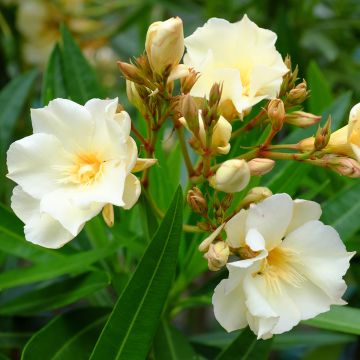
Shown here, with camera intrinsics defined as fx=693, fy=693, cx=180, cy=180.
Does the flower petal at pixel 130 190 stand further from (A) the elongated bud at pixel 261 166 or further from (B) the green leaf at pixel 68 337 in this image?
(B) the green leaf at pixel 68 337

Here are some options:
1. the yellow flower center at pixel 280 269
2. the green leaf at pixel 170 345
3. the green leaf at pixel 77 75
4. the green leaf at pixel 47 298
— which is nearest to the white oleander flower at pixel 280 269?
the yellow flower center at pixel 280 269

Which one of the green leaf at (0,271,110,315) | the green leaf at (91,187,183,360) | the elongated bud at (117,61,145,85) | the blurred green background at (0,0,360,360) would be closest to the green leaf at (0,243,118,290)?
the green leaf at (0,271,110,315)

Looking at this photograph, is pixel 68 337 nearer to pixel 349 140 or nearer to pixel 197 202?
pixel 197 202

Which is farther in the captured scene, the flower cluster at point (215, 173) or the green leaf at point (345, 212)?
the green leaf at point (345, 212)

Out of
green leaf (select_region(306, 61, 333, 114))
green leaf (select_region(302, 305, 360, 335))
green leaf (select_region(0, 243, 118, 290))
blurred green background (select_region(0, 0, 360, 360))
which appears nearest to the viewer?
green leaf (select_region(302, 305, 360, 335))

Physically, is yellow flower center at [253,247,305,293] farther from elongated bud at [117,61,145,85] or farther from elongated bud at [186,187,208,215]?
elongated bud at [117,61,145,85]

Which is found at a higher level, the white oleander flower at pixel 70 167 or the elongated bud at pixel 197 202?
the white oleander flower at pixel 70 167

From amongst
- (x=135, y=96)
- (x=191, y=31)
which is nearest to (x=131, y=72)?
(x=135, y=96)
